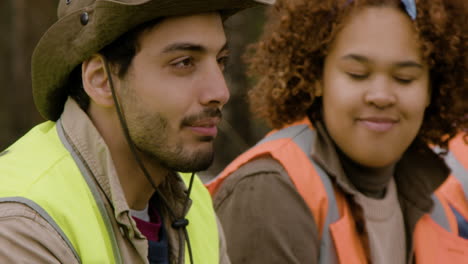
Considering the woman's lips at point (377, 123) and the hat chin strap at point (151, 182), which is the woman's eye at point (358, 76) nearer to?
the woman's lips at point (377, 123)

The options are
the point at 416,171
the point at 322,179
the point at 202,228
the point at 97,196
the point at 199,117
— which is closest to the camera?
the point at 97,196

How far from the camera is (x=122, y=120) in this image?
2.36 meters

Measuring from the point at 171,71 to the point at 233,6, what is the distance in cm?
33

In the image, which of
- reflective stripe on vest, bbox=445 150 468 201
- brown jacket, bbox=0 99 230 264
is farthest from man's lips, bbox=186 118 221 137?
reflective stripe on vest, bbox=445 150 468 201

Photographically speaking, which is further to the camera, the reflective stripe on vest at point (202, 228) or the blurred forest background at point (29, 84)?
the blurred forest background at point (29, 84)

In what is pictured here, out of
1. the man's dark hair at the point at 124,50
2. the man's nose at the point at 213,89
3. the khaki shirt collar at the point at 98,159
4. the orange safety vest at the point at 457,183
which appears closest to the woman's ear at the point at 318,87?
the orange safety vest at the point at 457,183

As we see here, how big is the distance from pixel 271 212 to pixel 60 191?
983 mm

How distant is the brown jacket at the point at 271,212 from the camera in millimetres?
2865

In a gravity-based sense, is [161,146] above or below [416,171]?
above

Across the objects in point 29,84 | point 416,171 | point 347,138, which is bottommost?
point 416,171

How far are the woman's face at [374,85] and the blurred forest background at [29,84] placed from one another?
2667mm

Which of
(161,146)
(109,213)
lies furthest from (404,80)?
(109,213)

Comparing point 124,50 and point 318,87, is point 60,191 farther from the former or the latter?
point 318,87

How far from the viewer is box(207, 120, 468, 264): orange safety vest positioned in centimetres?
294
